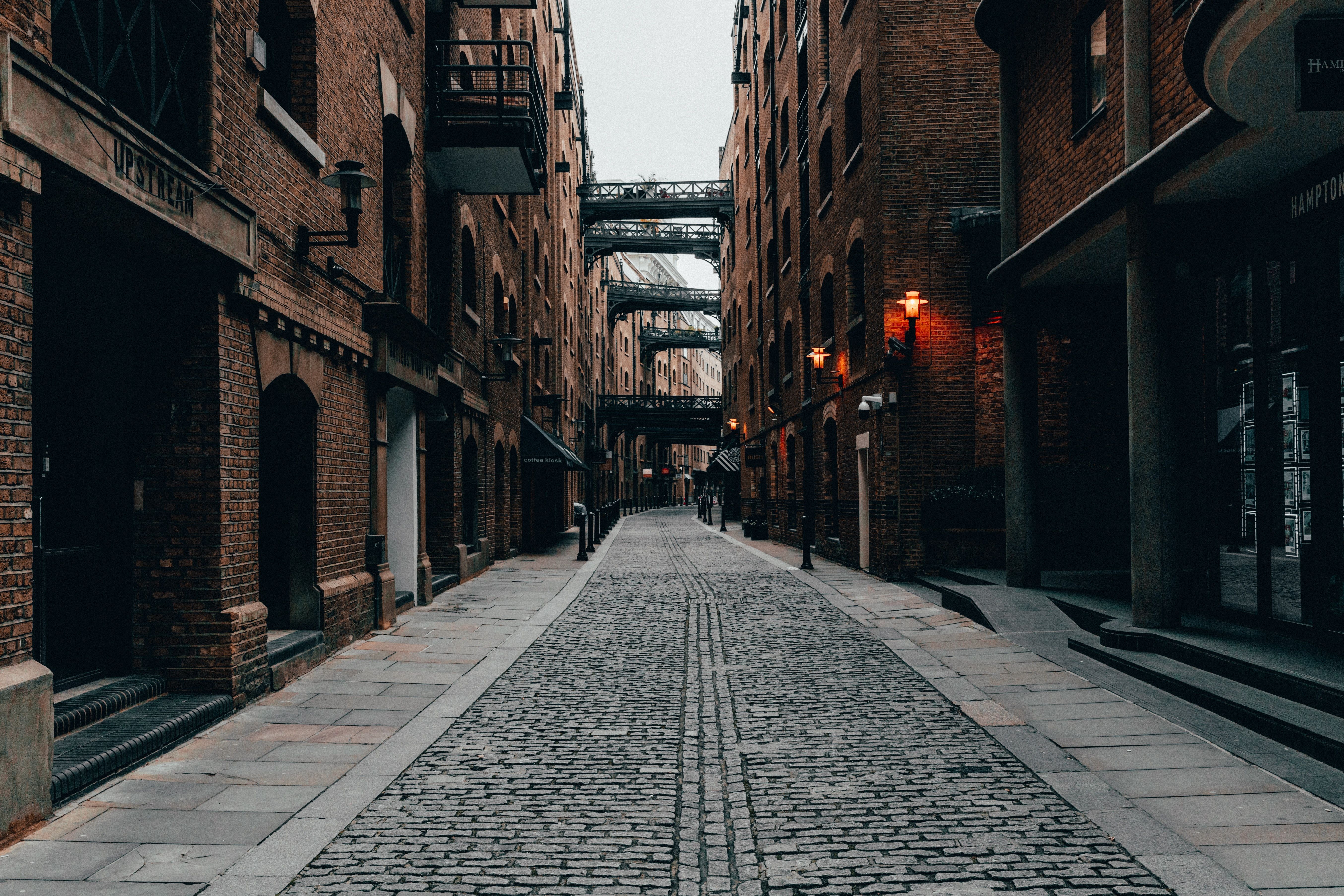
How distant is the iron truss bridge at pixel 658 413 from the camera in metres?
51.0

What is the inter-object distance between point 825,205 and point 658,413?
1289 inches

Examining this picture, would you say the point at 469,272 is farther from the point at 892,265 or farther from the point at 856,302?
the point at 892,265

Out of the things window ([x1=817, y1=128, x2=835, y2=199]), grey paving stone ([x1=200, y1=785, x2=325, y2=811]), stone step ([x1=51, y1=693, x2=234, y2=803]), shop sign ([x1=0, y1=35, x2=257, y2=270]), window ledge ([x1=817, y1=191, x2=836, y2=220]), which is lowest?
grey paving stone ([x1=200, y1=785, x2=325, y2=811])

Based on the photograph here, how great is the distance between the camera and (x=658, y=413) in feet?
168

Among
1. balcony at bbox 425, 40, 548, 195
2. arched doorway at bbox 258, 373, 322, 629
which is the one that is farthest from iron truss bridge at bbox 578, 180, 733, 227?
arched doorway at bbox 258, 373, 322, 629

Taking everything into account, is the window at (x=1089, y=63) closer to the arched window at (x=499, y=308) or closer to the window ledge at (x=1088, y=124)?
the window ledge at (x=1088, y=124)

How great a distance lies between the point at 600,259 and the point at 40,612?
4657 cm

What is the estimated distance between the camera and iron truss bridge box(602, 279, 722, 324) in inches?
2176

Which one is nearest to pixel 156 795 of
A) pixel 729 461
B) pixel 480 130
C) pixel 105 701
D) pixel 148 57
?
pixel 105 701

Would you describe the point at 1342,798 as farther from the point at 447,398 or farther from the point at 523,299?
the point at 523,299

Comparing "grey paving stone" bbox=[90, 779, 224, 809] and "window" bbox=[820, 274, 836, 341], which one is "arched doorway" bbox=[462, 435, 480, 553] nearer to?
"window" bbox=[820, 274, 836, 341]

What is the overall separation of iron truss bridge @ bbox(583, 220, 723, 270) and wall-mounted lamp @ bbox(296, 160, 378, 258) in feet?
120

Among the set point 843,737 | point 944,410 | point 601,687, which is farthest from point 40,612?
point 944,410

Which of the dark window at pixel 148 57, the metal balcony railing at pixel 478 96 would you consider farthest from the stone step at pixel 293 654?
the metal balcony railing at pixel 478 96
